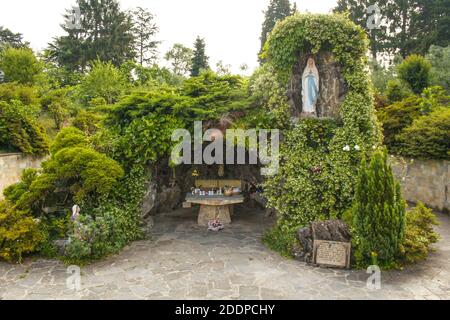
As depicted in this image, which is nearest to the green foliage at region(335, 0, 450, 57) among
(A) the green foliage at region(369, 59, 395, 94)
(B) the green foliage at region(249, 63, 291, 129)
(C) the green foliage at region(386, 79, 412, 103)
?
(A) the green foliage at region(369, 59, 395, 94)

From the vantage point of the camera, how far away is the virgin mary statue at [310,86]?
1037 cm

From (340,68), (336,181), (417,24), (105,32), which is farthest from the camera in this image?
(105,32)

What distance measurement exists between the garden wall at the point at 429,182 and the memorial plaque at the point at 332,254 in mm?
6465

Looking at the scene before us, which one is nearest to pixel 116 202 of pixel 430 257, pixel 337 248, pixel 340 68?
pixel 337 248

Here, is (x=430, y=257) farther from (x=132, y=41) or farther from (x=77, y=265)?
(x=132, y=41)

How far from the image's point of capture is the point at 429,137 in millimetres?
14102

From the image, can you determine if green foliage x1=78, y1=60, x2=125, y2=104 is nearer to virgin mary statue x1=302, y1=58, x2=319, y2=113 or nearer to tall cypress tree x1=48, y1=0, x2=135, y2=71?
tall cypress tree x1=48, y1=0, x2=135, y2=71

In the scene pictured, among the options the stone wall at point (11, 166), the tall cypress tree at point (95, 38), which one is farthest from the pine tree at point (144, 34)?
the stone wall at point (11, 166)

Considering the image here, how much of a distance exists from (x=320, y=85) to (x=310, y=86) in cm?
38

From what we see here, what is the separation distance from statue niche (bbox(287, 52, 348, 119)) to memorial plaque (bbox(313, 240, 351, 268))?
4.10 m

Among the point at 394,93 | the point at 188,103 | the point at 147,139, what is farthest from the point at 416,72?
the point at 147,139

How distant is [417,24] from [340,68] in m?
27.5

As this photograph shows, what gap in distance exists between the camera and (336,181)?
31.7 ft

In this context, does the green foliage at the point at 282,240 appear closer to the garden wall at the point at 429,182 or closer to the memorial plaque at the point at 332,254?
the memorial plaque at the point at 332,254
